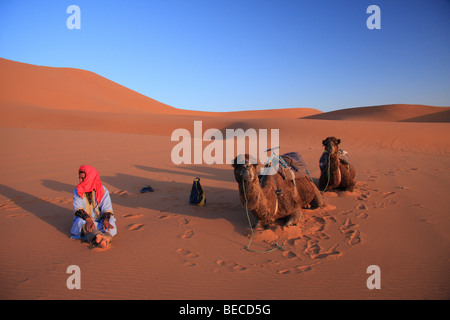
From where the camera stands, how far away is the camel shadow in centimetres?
499

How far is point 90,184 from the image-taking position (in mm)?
4418

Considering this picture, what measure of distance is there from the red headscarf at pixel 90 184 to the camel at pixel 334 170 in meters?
5.13

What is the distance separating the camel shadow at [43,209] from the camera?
16.4 feet

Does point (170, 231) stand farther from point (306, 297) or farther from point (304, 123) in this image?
point (304, 123)

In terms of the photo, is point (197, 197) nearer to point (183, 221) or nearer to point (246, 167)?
point (183, 221)

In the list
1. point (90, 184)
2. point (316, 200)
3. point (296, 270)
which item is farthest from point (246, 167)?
point (90, 184)

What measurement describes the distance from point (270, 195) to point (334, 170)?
2644 millimetres

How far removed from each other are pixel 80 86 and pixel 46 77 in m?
7.97

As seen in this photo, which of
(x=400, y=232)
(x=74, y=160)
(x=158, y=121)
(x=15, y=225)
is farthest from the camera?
(x=158, y=121)

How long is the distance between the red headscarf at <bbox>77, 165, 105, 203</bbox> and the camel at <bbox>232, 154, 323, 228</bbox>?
2534mm

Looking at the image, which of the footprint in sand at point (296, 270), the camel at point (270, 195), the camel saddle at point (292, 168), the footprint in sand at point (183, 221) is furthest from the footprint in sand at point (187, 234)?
the camel saddle at point (292, 168)

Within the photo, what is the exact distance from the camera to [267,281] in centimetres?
327
